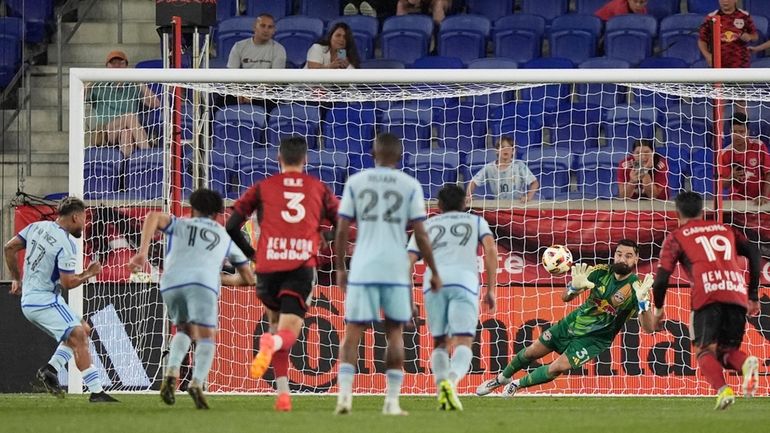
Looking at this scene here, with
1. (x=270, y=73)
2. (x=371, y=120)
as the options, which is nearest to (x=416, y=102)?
(x=371, y=120)

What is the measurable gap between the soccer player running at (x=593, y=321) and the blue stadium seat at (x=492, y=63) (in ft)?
16.9

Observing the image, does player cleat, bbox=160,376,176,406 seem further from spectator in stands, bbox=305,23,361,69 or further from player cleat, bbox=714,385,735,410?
spectator in stands, bbox=305,23,361,69

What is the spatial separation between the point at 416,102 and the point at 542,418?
7.66 meters

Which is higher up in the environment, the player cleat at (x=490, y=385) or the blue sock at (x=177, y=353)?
the blue sock at (x=177, y=353)

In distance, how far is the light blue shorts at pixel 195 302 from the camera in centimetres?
1077

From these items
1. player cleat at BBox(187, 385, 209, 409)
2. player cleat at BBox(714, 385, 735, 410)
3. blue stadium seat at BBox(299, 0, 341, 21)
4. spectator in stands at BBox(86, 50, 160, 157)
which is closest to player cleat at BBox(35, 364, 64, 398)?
player cleat at BBox(187, 385, 209, 409)

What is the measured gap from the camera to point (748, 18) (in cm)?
1764

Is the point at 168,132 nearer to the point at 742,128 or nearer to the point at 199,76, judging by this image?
the point at 199,76

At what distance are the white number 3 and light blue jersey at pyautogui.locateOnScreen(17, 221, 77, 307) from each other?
285 centimetres

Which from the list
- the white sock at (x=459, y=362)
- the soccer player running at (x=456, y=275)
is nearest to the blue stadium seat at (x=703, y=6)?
the soccer player running at (x=456, y=275)

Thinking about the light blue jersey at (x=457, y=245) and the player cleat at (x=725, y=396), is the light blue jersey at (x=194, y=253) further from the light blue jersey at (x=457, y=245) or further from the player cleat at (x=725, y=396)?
the player cleat at (x=725, y=396)

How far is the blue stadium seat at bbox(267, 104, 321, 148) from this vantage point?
55.4ft

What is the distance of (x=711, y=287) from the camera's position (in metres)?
11.1

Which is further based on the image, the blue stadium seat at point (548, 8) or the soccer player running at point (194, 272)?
the blue stadium seat at point (548, 8)
